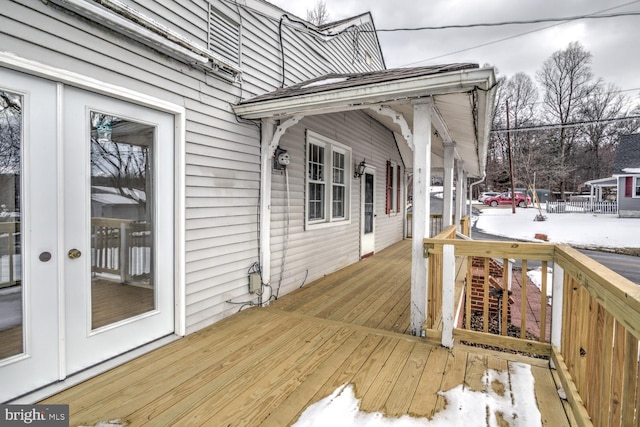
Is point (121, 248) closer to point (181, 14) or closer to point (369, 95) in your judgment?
point (181, 14)

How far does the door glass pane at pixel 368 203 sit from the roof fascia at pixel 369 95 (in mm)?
3853

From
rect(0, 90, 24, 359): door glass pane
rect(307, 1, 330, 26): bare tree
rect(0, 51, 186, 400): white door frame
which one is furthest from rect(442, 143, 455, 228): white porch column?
rect(307, 1, 330, 26): bare tree

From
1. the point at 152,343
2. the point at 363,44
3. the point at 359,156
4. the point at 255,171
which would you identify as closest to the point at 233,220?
the point at 255,171

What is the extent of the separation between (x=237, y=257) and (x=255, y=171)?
101 cm

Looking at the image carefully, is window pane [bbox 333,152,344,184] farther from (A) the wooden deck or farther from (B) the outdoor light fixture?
(A) the wooden deck

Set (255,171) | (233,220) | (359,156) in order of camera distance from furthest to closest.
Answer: (359,156) < (255,171) < (233,220)

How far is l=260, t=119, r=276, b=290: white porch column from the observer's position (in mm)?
3801

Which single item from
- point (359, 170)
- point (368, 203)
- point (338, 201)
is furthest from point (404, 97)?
point (368, 203)

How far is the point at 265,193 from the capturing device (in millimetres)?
3838

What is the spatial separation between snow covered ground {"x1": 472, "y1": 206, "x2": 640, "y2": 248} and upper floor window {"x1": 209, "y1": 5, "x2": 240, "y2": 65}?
12.8 metres

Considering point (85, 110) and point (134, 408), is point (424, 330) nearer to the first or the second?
point (134, 408)

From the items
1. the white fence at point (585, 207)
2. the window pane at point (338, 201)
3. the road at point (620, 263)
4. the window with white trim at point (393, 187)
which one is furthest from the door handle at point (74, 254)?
the white fence at point (585, 207)

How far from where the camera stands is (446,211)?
5.74 meters

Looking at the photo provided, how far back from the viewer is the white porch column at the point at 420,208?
2918 mm
